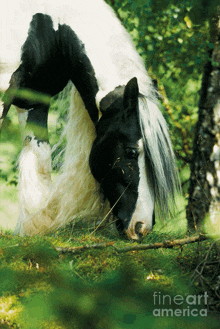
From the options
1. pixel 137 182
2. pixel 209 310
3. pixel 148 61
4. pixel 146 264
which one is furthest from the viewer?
pixel 148 61

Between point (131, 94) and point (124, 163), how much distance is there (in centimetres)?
53

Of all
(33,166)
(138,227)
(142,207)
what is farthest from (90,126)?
(138,227)

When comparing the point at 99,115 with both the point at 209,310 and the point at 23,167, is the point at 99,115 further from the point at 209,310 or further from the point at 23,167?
the point at 209,310

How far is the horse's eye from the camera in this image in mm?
2979

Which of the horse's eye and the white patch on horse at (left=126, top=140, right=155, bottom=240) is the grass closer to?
the white patch on horse at (left=126, top=140, right=155, bottom=240)

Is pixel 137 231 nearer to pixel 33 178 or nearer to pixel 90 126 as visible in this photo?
pixel 33 178

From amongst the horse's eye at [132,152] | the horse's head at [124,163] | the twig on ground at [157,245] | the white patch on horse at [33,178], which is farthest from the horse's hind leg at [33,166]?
the twig on ground at [157,245]

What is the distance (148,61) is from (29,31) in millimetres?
2702

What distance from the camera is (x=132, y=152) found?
2.99 m

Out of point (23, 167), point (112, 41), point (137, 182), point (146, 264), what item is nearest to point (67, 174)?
point (23, 167)

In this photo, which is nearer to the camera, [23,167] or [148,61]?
[23,167]

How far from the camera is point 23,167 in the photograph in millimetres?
3516

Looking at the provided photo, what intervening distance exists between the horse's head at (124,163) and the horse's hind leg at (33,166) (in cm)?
53

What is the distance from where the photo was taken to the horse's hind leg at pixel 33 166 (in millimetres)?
3457
